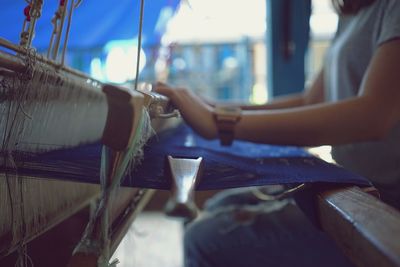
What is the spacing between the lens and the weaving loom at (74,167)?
340 mm

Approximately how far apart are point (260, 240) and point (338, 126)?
0.33m

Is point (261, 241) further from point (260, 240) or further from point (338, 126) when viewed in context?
point (338, 126)

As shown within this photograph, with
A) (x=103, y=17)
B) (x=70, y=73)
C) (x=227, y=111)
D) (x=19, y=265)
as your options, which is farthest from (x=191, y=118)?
(x=103, y=17)

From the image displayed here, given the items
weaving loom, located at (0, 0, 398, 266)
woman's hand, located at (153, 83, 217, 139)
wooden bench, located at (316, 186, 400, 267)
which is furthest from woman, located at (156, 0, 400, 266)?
wooden bench, located at (316, 186, 400, 267)

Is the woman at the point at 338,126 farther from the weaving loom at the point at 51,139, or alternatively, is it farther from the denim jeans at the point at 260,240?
the weaving loom at the point at 51,139

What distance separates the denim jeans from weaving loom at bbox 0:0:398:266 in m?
0.30

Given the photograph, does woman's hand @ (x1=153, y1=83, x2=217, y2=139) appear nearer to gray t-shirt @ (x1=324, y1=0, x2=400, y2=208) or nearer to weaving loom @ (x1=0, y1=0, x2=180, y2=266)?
weaving loom @ (x1=0, y1=0, x2=180, y2=266)

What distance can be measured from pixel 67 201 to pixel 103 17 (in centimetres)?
67

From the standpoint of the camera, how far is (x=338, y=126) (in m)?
0.65

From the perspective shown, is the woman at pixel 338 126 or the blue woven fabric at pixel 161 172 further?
the woman at pixel 338 126

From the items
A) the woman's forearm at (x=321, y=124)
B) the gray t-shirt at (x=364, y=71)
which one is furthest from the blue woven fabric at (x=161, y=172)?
the gray t-shirt at (x=364, y=71)

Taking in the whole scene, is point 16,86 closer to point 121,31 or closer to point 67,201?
point 67,201

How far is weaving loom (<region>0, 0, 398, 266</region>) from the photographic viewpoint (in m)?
0.34

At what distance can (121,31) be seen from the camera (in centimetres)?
130
